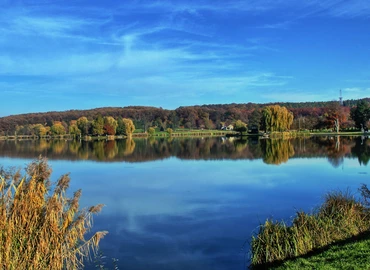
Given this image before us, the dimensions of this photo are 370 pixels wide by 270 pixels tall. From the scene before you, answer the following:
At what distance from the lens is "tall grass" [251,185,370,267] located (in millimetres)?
6863

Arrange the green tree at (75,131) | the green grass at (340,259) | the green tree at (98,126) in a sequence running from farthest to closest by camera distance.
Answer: the green tree at (75,131) < the green tree at (98,126) < the green grass at (340,259)

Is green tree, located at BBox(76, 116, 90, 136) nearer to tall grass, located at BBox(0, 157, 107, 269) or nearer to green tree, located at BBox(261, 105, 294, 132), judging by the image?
green tree, located at BBox(261, 105, 294, 132)

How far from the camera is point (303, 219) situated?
7.46 metres

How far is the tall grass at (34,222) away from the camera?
4977 millimetres

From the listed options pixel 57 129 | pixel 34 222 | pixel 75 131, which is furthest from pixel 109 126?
pixel 34 222

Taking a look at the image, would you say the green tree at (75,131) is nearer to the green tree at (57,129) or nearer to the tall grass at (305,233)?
the green tree at (57,129)

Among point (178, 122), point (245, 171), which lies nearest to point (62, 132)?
point (178, 122)

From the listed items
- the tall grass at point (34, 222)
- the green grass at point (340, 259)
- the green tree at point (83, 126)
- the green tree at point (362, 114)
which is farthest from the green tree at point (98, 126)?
the green grass at point (340, 259)

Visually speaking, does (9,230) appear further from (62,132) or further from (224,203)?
(62,132)

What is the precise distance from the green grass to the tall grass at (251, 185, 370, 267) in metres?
0.51

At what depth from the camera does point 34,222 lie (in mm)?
5137

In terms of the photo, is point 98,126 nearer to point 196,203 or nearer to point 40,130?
point 40,130

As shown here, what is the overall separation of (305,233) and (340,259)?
4.22 feet

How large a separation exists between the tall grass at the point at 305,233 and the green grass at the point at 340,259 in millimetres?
506
